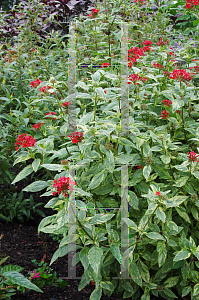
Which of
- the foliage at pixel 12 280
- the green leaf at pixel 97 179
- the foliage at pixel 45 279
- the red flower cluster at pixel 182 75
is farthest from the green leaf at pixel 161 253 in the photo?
the red flower cluster at pixel 182 75

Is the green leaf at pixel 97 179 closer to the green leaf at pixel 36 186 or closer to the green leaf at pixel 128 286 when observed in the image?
the green leaf at pixel 36 186

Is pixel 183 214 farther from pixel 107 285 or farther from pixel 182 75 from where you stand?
pixel 182 75

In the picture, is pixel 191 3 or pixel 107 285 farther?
pixel 191 3

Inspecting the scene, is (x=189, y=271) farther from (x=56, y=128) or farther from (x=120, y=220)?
(x=56, y=128)

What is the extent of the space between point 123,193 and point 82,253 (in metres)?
0.40

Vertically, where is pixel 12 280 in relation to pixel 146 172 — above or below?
below

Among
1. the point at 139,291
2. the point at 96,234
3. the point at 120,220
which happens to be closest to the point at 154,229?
the point at 120,220

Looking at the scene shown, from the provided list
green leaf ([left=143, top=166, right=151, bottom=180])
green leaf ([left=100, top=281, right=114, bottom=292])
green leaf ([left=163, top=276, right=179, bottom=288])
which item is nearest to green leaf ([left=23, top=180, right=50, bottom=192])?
green leaf ([left=143, top=166, right=151, bottom=180])

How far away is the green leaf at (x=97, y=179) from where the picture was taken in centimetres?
143

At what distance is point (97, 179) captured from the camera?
1.44m

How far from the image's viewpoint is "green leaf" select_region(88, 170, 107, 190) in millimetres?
1432

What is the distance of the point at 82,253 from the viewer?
4.80 ft

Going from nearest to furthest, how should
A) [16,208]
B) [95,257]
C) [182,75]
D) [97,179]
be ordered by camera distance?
1. [95,257]
2. [97,179]
3. [182,75]
4. [16,208]

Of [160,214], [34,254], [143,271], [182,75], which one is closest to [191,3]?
[182,75]
